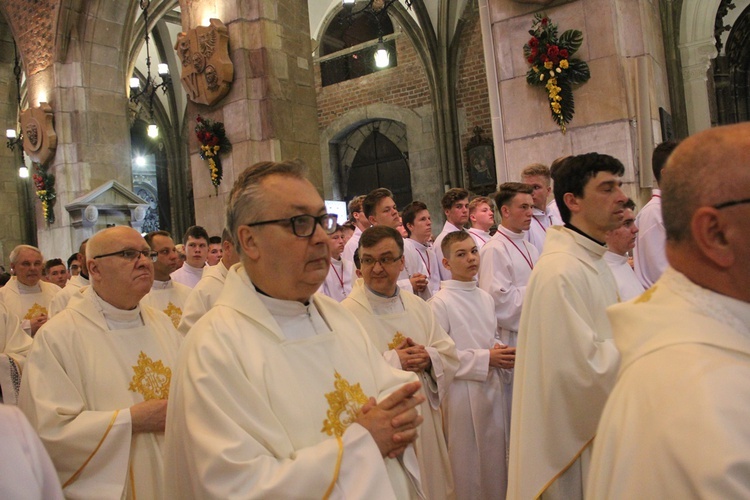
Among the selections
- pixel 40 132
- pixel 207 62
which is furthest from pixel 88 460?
pixel 40 132

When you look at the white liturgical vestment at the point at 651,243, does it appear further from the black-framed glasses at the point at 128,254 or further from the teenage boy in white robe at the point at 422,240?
the black-framed glasses at the point at 128,254

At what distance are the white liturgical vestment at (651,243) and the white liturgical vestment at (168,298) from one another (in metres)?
3.72

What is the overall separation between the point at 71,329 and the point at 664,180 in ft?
9.21

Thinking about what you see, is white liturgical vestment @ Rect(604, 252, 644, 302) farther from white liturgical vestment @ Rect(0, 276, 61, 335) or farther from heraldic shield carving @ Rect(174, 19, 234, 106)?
heraldic shield carving @ Rect(174, 19, 234, 106)

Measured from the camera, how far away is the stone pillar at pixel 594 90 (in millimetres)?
6301

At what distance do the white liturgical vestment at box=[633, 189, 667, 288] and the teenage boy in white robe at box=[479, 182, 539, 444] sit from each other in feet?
2.71

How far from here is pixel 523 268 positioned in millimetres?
5281

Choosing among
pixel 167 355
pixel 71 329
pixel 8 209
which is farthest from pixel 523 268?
pixel 8 209

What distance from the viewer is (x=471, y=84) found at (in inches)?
672

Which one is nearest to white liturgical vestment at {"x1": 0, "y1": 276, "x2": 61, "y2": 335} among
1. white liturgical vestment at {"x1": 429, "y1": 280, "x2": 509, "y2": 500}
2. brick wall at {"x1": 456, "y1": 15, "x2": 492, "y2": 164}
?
white liturgical vestment at {"x1": 429, "y1": 280, "x2": 509, "y2": 500}

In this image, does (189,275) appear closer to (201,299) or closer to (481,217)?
(201,299)

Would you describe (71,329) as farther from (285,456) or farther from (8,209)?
(8,209)

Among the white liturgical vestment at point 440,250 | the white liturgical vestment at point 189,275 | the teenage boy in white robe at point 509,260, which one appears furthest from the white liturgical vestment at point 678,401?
the white liturgical vestment at point 189,275

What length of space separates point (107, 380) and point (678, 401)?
2705 mm
